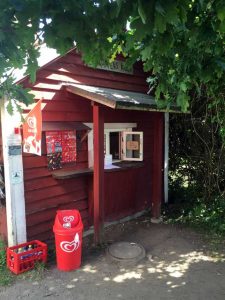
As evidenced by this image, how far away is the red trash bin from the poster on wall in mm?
965

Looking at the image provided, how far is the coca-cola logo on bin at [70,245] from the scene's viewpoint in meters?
4.34

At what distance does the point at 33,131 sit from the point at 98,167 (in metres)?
1.29

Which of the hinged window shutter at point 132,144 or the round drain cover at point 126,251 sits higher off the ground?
the hinged window shutter at point 132,144

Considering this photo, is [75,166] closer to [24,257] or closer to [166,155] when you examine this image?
[24,257]

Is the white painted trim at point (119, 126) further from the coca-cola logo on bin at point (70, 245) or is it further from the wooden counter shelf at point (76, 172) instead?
the coca-cola logo on bin at point (70, 245)

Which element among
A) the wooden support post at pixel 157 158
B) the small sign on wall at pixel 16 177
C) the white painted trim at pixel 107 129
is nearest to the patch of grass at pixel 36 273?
the small sign on wall at pixel 16 177

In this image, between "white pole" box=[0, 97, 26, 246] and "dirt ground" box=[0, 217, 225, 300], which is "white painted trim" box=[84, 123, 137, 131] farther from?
"dirt ground" box=[0, 217, 225, 300]

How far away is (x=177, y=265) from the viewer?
4.67m

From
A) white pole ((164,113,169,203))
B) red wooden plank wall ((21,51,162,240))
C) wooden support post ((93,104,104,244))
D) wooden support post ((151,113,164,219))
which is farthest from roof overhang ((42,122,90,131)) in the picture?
white pole ((164,113,169,203))

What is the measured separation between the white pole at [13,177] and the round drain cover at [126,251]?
1.41 meters

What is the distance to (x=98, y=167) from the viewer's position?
16.7 feet

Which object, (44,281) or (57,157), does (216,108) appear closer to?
(57,157)

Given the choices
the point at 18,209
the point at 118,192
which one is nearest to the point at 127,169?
the point at 118,192

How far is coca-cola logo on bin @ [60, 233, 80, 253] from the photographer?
4.34 metres
